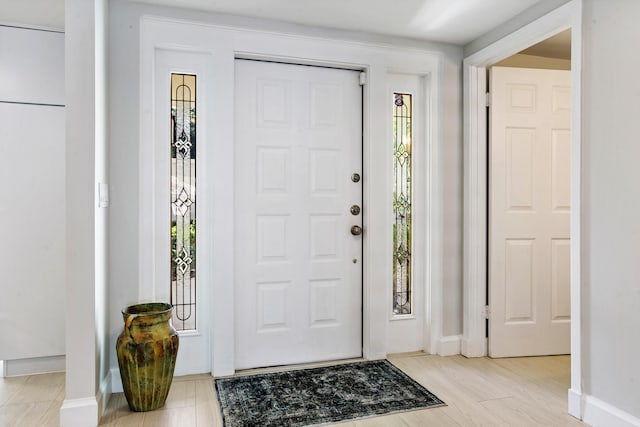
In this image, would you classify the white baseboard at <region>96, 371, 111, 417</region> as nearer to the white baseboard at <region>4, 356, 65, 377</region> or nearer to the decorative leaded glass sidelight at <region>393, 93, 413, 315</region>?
the white baseboard at <region>4, 356, 65, 377</region>

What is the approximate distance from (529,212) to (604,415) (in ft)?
4.74

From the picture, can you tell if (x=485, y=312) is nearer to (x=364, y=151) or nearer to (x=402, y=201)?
(x=402, y=201)

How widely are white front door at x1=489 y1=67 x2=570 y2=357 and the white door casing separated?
6.52 feet

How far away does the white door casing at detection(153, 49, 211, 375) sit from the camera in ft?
8.87

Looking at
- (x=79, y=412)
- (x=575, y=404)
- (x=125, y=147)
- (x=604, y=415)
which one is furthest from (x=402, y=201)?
(x=79, y=412)

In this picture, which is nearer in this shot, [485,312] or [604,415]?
[604,415]

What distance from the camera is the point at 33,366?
9.48 ft

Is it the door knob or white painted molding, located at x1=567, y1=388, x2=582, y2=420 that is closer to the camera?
white painted molding, located at x1=567, y1=388, x2=582, y2=420

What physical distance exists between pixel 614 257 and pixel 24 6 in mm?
3549

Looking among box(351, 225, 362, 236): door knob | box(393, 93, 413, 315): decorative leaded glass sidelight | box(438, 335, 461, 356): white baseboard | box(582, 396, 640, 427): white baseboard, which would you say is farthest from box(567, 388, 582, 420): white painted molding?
box(351, 225, 362, 236): door knob

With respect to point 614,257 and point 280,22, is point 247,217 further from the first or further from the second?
point 614,257

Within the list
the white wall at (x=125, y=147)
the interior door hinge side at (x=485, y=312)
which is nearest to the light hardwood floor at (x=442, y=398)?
the interior door hinge side at (x=485, y=312)

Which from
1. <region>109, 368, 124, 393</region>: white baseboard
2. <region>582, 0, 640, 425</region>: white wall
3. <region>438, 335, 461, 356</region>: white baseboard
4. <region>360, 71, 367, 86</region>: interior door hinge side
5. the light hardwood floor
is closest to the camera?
<region>582, 0, 640, 425</region>: white wall

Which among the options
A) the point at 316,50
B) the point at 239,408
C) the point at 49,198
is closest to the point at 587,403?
the point at 239,408
